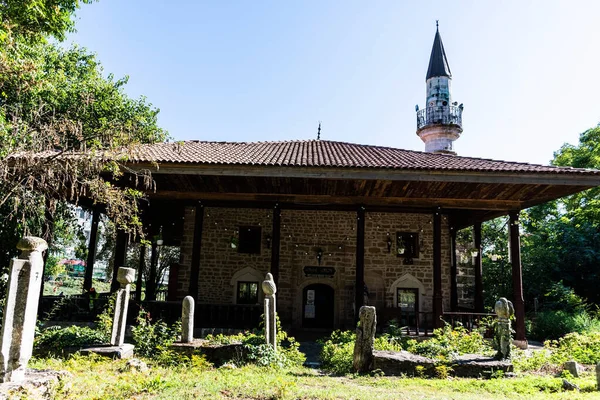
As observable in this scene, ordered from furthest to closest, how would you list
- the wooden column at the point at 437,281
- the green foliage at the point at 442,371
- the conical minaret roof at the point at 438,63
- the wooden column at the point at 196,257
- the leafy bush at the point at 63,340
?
the conical minaret roof at the point at 438,63, the wooden column at the point at 196,257, the wooden column at the point at 437,281, the leafy bush at the point at 63,340, the green foliage at the point at 442,371

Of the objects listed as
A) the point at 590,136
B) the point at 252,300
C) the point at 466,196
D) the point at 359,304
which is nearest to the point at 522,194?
the point at 466,196

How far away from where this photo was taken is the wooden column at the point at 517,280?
9.41 meters

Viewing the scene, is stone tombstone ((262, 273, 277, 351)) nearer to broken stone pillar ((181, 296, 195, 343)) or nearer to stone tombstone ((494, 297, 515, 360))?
broken stone pillar ((181, 296, 195, 343))

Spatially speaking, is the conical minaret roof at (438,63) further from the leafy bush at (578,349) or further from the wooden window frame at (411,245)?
the leafy bush at (578,349)

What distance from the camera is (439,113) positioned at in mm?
24906

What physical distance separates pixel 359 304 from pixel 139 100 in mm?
14647

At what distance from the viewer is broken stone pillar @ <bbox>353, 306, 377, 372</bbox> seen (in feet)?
20.2

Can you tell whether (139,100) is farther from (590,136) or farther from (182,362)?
(590,136)

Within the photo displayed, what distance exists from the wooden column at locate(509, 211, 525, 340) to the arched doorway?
15.4ft

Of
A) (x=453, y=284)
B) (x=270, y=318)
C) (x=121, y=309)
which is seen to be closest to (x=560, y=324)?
(x=453, y=284)

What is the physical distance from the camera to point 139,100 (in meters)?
19.5

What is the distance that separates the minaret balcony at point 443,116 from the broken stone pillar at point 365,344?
20.5 m

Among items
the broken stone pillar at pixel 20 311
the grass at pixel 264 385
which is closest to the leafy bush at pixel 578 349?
the grass at pixel 264 385

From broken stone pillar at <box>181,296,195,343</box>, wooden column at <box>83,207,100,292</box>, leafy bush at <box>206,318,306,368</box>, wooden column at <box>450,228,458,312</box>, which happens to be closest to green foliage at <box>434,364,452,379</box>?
leafy bush at <box>206,318,306,368</box>
